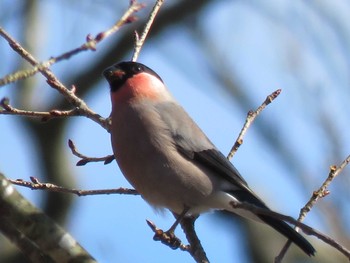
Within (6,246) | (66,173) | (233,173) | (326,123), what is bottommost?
(6,246)

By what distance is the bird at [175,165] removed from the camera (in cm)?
333

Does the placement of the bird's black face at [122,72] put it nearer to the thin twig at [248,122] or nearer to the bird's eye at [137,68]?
the bird's eye at [137,68]

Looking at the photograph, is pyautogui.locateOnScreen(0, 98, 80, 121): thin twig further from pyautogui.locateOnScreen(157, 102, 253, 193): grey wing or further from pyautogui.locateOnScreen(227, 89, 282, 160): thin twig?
pyautogui.locateOnScreen(227, 89, 282, 160): thin twig

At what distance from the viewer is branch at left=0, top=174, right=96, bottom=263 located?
6.19 feet

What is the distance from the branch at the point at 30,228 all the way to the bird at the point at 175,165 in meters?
1.27

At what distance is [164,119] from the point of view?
3.55 metres

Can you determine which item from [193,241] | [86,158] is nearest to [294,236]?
[193,241]

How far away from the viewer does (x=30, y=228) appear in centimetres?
189

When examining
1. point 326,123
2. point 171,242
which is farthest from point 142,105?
point 326,123

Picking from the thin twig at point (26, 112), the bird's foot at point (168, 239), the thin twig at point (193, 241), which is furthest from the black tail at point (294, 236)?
the thin twig at point (26, 112)

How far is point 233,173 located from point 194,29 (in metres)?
4.77

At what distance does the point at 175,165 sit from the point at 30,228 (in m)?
1.54

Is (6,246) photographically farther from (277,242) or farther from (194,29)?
(194,29)

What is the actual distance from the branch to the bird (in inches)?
50.1
